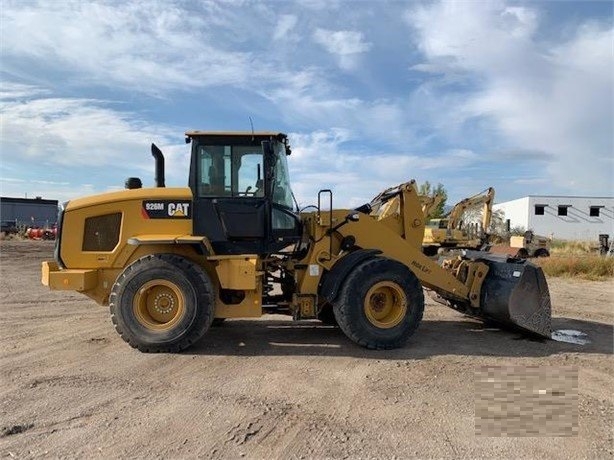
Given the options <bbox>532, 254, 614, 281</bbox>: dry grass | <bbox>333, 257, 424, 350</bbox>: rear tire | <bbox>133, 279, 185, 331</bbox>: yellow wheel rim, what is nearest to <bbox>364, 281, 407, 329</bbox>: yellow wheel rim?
<bbox>333, 257, 424, 350</bbox>: rear tire

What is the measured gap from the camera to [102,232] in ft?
22.7

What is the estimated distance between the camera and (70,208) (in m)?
6.97

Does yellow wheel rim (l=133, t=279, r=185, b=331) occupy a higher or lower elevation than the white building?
lower

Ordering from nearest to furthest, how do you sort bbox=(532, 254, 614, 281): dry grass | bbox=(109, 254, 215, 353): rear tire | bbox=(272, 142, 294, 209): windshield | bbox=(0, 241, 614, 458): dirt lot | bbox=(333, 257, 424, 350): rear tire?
bbox=(0, 241, 614, 458): dirt lot → bbox=(109, 254, 215, 353): rear tire → bbox=(333, 257, 424, 350): rear tire → bbox=(272, 142, 294, 209): windshield → bbox=(532, 254, 614, 281): dry grass

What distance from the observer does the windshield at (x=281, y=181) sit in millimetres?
7145

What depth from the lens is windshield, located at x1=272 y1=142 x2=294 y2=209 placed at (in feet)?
23.4

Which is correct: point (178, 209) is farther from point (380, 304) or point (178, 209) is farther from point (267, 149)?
point (380, 304)

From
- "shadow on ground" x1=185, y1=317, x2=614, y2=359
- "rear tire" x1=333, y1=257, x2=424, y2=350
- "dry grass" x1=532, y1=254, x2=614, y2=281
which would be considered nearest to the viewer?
"shadow on ground" x1=185, y1=317, x2=614, y2=359

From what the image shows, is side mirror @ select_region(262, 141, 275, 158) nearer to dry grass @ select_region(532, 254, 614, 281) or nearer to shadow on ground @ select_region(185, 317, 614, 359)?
shadow on ground @ select_region(185, 317, 614, 359)

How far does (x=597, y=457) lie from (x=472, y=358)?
2593 millimetres

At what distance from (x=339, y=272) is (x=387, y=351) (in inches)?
46.4

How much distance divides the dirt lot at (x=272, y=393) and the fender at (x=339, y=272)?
2.36ft

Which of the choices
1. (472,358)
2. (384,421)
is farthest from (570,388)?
(384,421)

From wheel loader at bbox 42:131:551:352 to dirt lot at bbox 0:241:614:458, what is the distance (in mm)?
449
